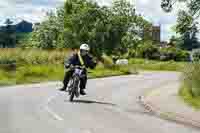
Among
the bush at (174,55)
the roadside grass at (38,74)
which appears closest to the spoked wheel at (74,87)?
the roadside grass at (38,74)

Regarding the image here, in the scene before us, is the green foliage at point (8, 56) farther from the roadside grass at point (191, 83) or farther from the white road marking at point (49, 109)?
the roadside grass at point (191, 83)

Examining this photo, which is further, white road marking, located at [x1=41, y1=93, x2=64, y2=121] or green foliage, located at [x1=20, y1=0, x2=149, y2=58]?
green foliage, located at [x1=20, y1=0, x2=149, y2=58]

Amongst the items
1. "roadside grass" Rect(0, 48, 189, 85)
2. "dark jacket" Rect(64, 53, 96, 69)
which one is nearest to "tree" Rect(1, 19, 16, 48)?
"roadside grass" Rect(0, 48, 189, 85)

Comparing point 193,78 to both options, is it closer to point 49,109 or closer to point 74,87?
point 74,87

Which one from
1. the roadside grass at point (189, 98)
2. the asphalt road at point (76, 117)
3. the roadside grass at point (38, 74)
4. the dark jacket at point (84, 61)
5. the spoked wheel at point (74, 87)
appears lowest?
the roadside grass at point (38, 74)

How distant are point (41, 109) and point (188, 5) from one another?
714cm

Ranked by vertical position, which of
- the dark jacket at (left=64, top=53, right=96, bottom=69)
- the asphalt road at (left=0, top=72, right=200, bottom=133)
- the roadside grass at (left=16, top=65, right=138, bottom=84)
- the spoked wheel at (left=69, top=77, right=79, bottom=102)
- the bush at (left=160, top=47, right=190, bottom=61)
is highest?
the dark jacket at (left=64, top=53, right=96, bottom=69)

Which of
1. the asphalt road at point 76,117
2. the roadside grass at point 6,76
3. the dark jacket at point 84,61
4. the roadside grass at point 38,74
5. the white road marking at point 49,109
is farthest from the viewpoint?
the roadside grass at point 38,74

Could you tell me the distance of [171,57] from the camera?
311 feet

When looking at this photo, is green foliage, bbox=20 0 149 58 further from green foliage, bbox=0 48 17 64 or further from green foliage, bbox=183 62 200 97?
green foliage, bbox=183 62 200 97

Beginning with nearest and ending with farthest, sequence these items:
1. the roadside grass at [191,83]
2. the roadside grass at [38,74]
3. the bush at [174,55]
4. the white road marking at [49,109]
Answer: the white road marking at [49,109]
the roadside grass at [191,83]
the roadside grass at [38,74]
the bush at [174,55]

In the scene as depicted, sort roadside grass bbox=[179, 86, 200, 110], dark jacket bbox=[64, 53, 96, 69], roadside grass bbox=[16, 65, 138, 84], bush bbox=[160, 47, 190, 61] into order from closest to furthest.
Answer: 1. roadside grass bbox=[179, 86, 200, 110]
2. dark jacket bbox=[64, 53, 96, 69]
3. roadside grass bbox=[16, 65, 138, 84]
4. bush bbox=[160, 47, 190, 61]

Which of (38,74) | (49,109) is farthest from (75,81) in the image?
(38,74)

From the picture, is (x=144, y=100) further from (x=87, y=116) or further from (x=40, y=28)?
(x=40, y=28)
